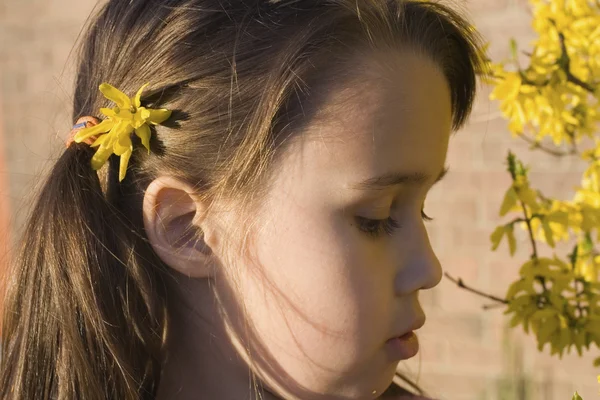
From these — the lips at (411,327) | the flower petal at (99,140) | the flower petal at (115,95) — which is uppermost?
the flower petal at (115,95)

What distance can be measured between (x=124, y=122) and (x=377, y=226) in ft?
1.29

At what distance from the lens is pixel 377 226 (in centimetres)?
132

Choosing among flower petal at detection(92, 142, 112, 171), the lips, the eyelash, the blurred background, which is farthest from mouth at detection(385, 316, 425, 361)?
the blurred background

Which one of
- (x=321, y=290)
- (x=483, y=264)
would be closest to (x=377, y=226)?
(x=321, y=290)

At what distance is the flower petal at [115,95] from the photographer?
51.5 inches

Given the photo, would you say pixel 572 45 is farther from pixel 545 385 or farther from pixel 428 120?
pixel 545 385

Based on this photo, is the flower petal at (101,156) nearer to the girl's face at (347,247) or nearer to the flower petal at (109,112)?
the flower petal at (109,112)

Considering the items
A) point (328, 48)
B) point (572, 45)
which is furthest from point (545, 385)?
point (328, 48)

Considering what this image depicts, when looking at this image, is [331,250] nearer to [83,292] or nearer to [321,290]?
[321,290]

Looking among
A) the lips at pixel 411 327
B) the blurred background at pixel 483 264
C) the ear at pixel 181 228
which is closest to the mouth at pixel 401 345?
the lips at pixel 411 327

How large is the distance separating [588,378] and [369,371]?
1500 millimetres

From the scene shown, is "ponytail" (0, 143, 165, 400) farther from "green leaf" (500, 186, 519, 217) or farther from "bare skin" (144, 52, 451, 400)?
"green leaf" (500, 186, 519, 217)

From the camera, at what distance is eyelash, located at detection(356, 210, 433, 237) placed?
130cm

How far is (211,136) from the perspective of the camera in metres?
1.34
